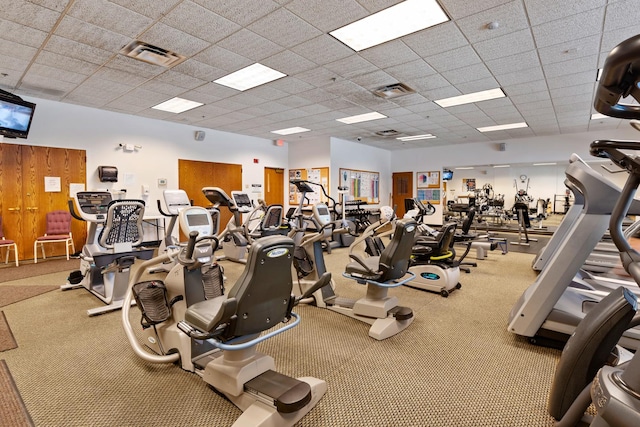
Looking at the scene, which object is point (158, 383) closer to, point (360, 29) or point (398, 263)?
point (398, 263)

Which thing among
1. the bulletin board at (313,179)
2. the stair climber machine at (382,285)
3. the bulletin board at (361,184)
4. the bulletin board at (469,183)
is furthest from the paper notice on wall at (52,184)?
the bulletin board at (469,183)

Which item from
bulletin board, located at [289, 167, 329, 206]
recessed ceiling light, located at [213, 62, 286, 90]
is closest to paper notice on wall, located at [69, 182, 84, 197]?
recessed ceiling light, located at [213, 62, 286, 90]

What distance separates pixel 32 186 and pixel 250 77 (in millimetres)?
4727

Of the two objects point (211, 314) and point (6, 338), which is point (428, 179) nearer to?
point (211, 314)

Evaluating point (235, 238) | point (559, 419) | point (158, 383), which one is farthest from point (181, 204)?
point (559, 419)

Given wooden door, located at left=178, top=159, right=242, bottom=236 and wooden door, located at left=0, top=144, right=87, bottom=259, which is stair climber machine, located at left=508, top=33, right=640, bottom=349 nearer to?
wooden door, located at left=178, top=159, right=242, bottom=236

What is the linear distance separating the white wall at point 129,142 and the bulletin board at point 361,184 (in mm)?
3509

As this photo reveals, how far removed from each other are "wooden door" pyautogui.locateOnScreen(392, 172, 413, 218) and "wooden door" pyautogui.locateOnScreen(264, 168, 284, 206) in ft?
14.7

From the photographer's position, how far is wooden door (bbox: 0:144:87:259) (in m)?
5.95

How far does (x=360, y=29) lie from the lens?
3629 millimetres

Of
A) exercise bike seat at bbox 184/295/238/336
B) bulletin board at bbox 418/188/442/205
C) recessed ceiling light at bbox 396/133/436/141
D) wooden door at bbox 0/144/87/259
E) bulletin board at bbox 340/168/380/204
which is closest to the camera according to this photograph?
exercise bike seat at bbox 184/295/238/336

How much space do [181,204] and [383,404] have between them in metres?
4.43

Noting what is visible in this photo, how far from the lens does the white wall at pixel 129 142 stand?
20.8ft

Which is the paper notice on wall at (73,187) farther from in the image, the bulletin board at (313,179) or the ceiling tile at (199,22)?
the bulletin board at (313,179)
